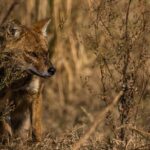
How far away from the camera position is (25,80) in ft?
25.5

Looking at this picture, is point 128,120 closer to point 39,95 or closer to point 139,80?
point 139,80

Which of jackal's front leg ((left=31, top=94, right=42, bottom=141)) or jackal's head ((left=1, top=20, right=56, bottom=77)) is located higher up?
jackal's head ((left=1, top=20, right=56, bottom=77))

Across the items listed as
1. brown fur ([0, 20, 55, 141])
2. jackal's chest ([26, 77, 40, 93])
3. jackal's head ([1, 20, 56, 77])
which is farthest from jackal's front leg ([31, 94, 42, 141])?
jackal's head ([1, 20, 56, 77])

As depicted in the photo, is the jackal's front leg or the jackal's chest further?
the jackal's front leg

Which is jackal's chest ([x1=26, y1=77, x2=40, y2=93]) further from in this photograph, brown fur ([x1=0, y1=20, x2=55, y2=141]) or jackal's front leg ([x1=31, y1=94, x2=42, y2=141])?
jackal's front leg ([x1=31, y1=94, x2=42, y2=141])

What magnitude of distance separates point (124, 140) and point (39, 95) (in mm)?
1719

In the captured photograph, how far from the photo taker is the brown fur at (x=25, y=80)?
24.9 feet

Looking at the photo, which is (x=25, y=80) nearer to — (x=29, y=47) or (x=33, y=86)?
(x=33, y=86)

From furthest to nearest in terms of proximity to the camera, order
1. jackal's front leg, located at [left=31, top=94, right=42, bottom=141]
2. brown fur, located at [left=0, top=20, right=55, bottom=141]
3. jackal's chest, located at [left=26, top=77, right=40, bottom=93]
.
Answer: jackal's front leg, located at [left=31, top=94, right=42, bottom=141] < jackal's chest, located at [left=26, top=77, right=40, bottom=93] < brown fur, located at [left=0, top=20, right=55, bottom=141]

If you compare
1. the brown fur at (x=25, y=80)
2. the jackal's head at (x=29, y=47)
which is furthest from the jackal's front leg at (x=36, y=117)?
the jackal's head at (x=29, y=47)

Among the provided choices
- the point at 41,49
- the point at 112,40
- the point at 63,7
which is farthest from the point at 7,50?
the point at 63,7

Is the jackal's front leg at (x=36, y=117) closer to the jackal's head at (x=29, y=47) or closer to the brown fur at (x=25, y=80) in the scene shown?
the brown fur at (x=25, y=80)

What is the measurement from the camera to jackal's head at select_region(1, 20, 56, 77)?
7.67m

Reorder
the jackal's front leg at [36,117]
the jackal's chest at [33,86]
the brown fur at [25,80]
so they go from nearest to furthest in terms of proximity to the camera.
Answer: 1. the brown fur at [25,80]
2. the jackal's chest at [33,86]
3. the jackal's front leg at [36,117]
